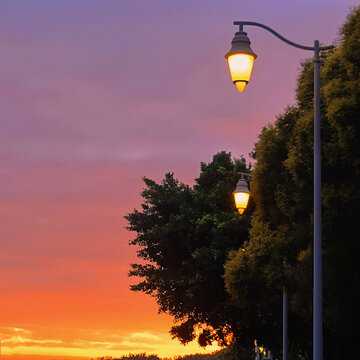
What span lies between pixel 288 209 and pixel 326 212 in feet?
9.41

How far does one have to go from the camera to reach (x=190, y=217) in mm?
49375

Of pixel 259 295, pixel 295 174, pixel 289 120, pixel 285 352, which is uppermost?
pixel 289 120

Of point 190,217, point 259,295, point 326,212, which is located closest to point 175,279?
point 190,217

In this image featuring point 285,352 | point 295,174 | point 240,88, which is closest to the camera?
point 240,88

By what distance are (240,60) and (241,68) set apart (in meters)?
0.19

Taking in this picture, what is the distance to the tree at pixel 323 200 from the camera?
2506cm

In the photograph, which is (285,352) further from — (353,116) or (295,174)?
(353,116)

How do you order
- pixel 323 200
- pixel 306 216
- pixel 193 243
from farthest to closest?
1. pixel 193 243
2. pixel 306 216
3. pixel 323 200

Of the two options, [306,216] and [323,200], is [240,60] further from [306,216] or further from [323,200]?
[306,216]

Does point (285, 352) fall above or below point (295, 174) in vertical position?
below

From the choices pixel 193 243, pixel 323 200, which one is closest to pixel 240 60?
pixel 323 200

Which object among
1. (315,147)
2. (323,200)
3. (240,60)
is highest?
(240,60)

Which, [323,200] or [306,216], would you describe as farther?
[306,216]

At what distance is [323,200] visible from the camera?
25562 millimetres
